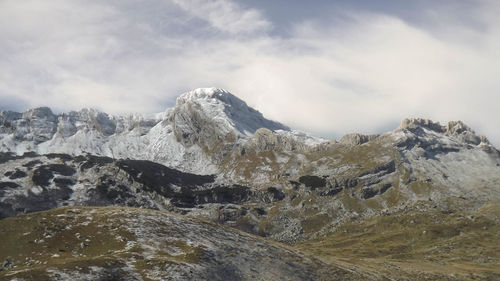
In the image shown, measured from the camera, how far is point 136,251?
66438 millimetres

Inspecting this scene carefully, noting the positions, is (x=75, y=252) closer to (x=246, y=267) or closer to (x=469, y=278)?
(x=246, y=267)

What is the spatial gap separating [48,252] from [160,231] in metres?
19.1

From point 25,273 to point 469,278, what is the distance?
304 feet

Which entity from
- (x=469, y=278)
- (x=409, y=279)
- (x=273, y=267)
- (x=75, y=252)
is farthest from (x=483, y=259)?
(x=75, y=252)

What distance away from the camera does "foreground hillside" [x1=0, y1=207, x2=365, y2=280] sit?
185ft

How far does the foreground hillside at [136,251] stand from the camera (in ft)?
185

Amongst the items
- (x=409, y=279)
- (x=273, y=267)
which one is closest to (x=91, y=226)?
(x=273, y=267)

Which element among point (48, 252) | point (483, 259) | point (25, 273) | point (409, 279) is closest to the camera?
point (25, 273)

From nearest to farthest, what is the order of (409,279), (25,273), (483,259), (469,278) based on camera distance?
1. (25,273)
2. (409,279)
3. (469,278)
4. (483,259)

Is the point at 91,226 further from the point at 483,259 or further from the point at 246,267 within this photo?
the point at 483,259

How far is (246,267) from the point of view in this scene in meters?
71.3

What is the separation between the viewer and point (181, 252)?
70.9 metres

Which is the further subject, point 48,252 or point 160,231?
point 160,231

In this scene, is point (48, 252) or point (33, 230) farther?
point (33, 230)
